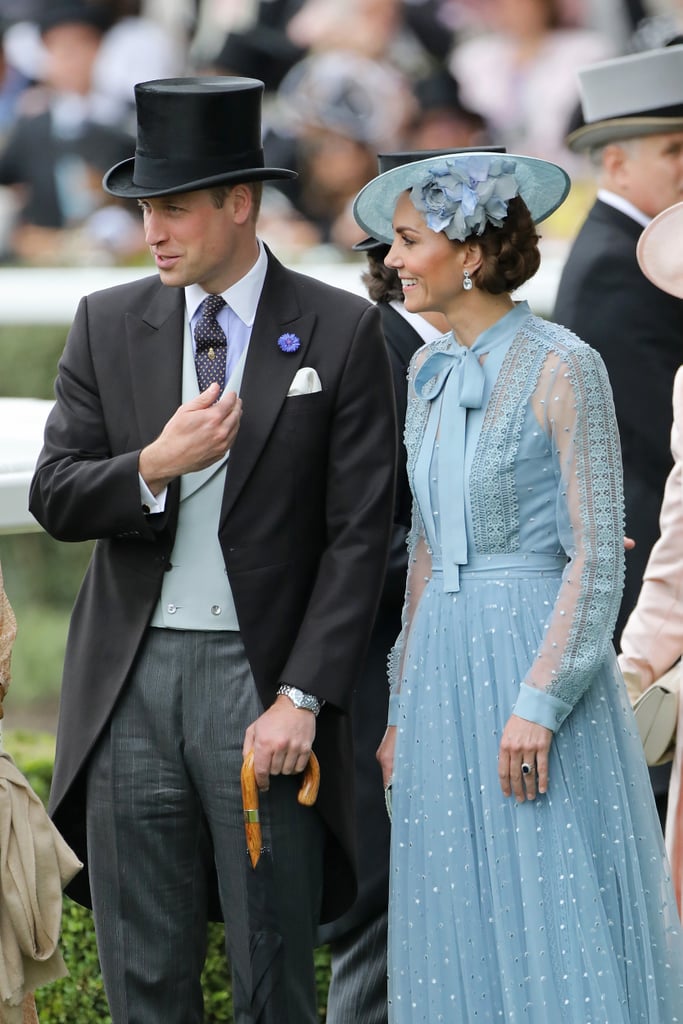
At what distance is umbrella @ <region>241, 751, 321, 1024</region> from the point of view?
3.22m

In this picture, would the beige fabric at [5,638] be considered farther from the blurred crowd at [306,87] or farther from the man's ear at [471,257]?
the blurred crowd at [306,87]

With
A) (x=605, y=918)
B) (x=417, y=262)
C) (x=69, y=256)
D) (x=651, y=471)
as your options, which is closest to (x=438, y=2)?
(x=69, y=256)

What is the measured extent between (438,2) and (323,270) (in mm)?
1791

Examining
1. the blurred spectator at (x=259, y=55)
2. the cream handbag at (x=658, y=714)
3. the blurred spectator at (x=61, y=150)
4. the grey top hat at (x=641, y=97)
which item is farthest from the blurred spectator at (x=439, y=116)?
the cream handbag at (x=658, y=714)

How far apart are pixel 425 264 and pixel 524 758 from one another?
0.95 m

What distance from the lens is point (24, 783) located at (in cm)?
314

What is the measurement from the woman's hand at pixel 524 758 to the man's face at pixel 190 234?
1034 mm

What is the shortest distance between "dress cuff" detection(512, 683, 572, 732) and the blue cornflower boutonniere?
0.79 meters

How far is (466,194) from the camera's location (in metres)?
3.22

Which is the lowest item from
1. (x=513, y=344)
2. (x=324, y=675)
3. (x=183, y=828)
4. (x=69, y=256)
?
(x=69, y=256)

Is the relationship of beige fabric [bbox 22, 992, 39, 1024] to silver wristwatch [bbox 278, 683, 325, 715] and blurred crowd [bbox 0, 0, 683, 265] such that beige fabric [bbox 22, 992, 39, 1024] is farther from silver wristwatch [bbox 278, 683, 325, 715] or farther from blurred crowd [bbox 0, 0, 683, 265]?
blurred crowd [bbox 0, 0, 683, 265]

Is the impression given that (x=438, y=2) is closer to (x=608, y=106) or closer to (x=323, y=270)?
(x=323, y=270)

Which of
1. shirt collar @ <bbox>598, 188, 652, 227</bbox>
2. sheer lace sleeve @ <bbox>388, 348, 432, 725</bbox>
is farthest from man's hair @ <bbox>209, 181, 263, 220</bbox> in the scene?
shirt collar @ <bbox>598, 188, 652, 227</bbox>

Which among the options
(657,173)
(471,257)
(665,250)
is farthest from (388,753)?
(657,173)
